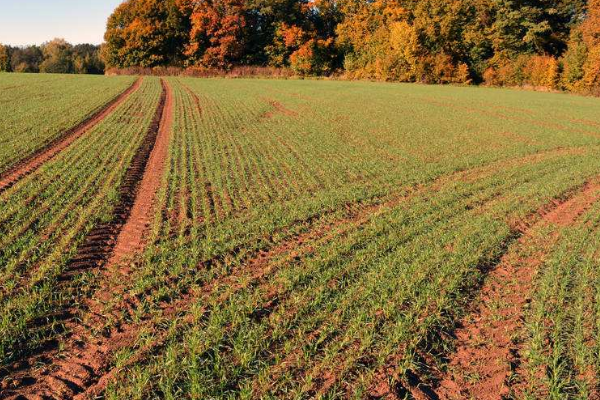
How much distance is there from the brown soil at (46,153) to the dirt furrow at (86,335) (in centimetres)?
335

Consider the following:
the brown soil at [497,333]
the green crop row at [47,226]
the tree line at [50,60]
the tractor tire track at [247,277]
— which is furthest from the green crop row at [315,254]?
the tree line at [50,60]

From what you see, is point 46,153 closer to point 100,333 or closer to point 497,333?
point 100,333

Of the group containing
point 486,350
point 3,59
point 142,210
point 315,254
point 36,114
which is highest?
point 3,59

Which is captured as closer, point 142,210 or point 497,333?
point 497,333

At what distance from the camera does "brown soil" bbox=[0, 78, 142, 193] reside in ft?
40.3

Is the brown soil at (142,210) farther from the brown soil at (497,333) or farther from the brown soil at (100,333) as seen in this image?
the brown soil at (497,333)

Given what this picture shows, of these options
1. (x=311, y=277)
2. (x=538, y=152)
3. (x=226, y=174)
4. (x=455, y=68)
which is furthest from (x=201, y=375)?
(x=455, y=68)

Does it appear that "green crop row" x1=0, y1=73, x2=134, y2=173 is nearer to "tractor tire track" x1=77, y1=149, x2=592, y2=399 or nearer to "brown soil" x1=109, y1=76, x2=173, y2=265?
"brown soil" x1=109, y1=76, x2=173, y2=265

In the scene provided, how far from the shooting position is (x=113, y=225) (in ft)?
30.6

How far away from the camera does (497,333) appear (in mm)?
6070

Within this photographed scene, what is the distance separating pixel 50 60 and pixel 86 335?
417ft

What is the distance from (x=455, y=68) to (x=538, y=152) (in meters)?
56.9

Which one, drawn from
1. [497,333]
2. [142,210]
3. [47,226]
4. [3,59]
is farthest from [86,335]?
[3,59]

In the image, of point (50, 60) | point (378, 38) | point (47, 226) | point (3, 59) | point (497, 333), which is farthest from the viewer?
point (50, 60)
